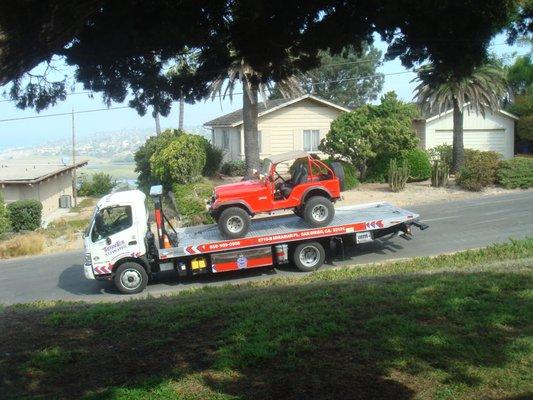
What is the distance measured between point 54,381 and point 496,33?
537 centimetres

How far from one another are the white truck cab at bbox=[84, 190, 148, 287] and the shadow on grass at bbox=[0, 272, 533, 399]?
7.90m

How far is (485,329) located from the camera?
6355mm

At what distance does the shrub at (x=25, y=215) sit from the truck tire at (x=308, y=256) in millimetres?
18523

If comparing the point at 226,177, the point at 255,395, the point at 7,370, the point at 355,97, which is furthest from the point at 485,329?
the point at 355,97

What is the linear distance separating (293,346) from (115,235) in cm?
1097

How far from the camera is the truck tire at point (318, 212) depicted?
1706 centimetres

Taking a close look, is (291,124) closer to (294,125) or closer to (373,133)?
(294,125)

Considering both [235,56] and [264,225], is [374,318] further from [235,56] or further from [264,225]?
[264,225]

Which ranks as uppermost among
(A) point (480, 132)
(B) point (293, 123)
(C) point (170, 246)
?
(B) point (293, 123)

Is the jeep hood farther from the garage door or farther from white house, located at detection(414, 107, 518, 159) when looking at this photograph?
the garage door

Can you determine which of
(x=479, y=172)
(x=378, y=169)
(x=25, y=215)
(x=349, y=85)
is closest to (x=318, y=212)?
(x=479, y=172)

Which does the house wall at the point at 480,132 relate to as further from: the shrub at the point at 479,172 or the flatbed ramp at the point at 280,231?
the flatbed ramp at the point at 280,231

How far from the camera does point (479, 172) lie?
30984mm

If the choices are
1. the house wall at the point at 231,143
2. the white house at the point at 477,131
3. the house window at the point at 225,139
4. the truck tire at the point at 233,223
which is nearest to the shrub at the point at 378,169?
the white house at the point at 477,131
